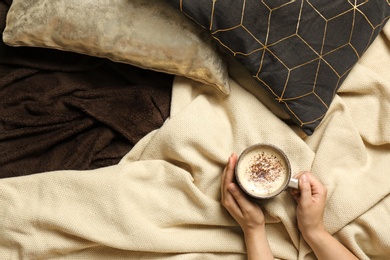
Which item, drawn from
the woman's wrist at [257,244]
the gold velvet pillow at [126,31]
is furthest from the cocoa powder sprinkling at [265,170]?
the gold velvet pillow at [126,31]

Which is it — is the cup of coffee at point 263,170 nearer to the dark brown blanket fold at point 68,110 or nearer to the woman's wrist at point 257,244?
the woman's wrist at point 257,244

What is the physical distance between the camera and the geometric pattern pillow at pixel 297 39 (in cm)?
110

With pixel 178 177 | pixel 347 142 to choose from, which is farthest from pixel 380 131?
pixel 178 177

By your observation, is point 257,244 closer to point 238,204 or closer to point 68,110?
point 238,204

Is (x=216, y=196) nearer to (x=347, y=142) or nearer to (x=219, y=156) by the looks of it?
(x=219, y=156)

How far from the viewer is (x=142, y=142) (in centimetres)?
123

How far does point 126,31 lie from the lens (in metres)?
1.14

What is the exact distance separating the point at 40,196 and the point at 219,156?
0.44 meters

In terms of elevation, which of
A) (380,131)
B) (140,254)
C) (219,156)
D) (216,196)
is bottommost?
(140,254)

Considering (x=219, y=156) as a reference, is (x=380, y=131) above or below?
above

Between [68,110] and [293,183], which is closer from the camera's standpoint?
[293,183]

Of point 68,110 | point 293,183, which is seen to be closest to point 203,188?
point 293,183

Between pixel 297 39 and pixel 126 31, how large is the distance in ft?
1.30

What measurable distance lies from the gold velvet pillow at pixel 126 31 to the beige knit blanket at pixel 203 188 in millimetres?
108
